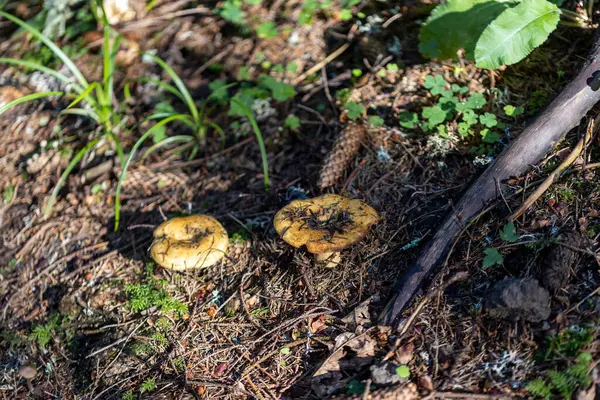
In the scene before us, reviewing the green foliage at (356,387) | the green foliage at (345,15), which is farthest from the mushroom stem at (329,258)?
the green foliage at (345,15)

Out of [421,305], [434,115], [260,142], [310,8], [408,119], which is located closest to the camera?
[421,305]

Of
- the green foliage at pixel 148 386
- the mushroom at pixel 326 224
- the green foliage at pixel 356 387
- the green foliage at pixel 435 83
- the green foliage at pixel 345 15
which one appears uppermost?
the green foliage at pixel 345 15

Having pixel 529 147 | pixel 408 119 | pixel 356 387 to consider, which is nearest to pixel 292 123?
pixel 408 119

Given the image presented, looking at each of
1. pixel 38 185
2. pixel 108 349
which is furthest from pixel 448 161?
pixel 38 185

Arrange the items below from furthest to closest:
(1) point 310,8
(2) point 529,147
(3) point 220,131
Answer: (1) point 310,8, (3) point 220,131, (2) point 529,147

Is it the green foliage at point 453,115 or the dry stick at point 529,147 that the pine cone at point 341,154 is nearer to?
the green foliage at point 453,115

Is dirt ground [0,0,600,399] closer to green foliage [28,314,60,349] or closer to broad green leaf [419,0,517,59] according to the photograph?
green foliage [28,314,60,349]

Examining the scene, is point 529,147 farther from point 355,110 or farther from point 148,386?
point 148,386

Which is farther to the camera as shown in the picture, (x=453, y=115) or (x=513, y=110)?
(x=453, y=115)
